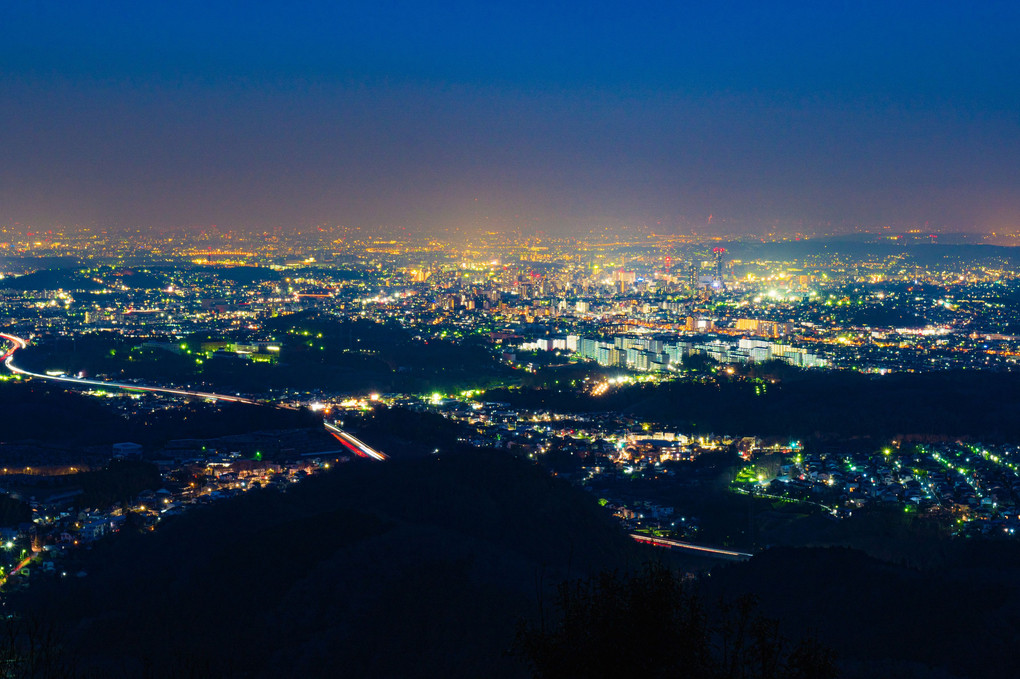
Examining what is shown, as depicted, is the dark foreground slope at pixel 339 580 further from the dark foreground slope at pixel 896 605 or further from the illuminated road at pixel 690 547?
the dark foreground slope at pixel 896 605

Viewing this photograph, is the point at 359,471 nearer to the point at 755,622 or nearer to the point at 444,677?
the point at 444,677

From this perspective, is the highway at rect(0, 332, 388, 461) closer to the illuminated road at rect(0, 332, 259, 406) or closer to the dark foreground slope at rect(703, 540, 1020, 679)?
the illuminated road at rect(0, 332, 259, 406)

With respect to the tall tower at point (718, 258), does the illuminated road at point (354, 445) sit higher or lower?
lower

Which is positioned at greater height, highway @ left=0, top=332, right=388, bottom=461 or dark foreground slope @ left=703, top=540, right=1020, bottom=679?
dark foreground slope @ left=703, top=540, right=1020, bottom=679

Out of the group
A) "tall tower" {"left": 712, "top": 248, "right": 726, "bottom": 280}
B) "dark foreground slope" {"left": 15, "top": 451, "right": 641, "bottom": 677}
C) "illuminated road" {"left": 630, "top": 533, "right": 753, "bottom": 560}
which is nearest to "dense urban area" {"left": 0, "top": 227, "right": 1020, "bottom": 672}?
"illuminated road" {"left": 630, "top": 533, "right": 753, "bottom": 560}

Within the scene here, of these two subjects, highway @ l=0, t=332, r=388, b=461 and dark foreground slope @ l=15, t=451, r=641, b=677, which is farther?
highway @ l=0, t=332, r=388, b=461

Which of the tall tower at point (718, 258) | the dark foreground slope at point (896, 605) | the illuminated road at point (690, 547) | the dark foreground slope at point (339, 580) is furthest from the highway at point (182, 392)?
the tall tower at point (718, 258)

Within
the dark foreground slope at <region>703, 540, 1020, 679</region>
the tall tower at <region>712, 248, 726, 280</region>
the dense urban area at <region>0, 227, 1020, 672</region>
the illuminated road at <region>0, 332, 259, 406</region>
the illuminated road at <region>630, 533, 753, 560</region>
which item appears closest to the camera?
the dark foreground slope at <region>703, 540, 1020, 679</region>
